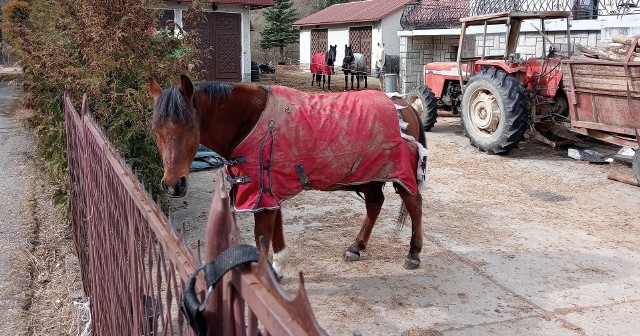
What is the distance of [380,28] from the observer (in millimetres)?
27016

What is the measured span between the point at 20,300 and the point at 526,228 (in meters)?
4.50

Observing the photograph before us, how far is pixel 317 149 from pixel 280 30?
37820 mm

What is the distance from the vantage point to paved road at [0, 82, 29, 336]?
407 cm

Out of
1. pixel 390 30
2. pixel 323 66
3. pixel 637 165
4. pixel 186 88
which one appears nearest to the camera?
pixel 186 88

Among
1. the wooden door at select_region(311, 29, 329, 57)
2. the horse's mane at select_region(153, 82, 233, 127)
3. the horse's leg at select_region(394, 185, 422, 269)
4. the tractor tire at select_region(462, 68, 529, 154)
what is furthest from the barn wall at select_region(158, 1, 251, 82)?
the horse's mane at select_region(153, 82, 233, 127)

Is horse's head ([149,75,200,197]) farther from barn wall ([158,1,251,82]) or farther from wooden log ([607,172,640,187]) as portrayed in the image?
barn wall ([158,1,251,82])

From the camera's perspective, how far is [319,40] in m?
32.5

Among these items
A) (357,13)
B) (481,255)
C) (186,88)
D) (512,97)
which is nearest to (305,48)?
(357,13)

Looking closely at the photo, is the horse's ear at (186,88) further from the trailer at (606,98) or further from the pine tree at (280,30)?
the pine tree at (280,30)

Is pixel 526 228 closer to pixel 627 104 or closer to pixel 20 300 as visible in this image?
pixel 627 104

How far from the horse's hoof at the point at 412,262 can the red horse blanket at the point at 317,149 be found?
1.88 ft

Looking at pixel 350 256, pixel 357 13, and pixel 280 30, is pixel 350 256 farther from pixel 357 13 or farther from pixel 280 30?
pixel 280 30

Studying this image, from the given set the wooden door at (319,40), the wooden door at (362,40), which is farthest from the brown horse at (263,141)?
the wooden door at (319,40)

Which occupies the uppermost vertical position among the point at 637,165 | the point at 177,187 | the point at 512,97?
the point at 512,97
